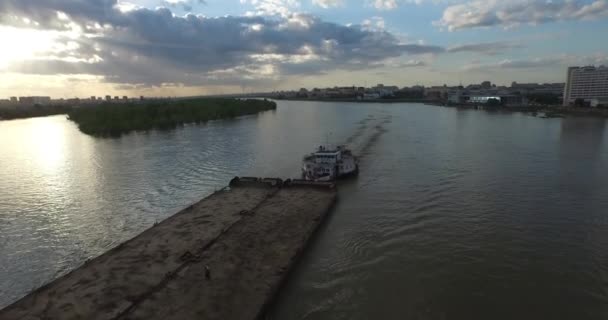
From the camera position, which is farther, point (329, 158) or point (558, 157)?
point (558, 157)

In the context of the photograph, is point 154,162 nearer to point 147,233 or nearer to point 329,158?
point 329,158

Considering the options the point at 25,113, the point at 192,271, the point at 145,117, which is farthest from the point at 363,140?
the point at 25,113

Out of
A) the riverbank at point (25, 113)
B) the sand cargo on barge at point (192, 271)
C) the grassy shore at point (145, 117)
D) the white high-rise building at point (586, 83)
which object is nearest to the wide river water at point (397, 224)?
the sand cargo on barge at point (192, 271)

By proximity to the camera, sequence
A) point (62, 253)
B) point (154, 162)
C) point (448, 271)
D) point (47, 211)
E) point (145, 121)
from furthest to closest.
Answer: point (145, 121) → point (154, 162) → point (47, 211) → point (62, 253) → point (448, 271)

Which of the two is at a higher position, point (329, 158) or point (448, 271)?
point (329, 158)

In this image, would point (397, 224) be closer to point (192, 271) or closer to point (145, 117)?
point (192, 271)

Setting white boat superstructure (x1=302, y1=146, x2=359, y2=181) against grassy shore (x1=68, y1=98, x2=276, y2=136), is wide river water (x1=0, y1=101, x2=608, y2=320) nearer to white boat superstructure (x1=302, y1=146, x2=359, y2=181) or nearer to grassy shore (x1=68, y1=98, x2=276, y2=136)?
white boat superstructure (x1=302, y1=146, x2=359, y2=181)

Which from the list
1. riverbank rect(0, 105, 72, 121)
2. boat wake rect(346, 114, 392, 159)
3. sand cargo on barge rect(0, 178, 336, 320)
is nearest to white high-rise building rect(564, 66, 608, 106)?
boat wake rect(346, 114, 392, 159)

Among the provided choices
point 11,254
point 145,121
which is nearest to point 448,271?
point 11,254
